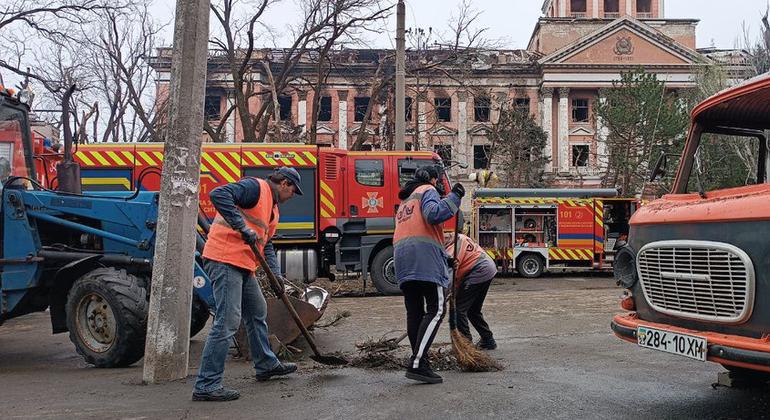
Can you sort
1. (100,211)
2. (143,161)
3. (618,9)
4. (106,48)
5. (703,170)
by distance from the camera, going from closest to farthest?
(703,170) → (100,211) → (143,161) → (106,48) → (618,9)

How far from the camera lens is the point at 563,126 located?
176 feet

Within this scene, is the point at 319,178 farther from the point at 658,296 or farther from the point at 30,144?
the point at 658,296

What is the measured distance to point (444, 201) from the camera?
5.55 metres

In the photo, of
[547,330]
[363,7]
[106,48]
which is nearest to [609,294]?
[547,330]

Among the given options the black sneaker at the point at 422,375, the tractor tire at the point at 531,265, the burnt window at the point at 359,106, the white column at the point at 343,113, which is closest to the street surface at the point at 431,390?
the black sneaker at the point at 422,375

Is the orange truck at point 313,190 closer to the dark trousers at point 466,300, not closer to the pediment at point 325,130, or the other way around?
the dark trousers at point 466,300

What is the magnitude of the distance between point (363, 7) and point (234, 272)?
18.7 metres

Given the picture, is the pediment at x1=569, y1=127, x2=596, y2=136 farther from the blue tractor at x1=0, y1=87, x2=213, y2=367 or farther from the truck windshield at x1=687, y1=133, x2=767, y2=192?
the blue tractor at x1=0, y1=87, x2=213, y2=367

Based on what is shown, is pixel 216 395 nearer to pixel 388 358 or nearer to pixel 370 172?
pixel 388 358

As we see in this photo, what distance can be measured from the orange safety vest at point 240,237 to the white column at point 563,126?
49.6 m

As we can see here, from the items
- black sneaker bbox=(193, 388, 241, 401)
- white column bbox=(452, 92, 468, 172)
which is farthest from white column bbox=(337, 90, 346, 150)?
black sneaker bbox=(193, 388, 241, 401)

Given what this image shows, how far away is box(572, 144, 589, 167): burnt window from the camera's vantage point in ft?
169

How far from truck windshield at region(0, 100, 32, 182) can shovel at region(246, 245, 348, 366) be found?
364 centimetres

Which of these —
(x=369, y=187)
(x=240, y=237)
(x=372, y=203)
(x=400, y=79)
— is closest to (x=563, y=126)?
(x=400, y=79)
